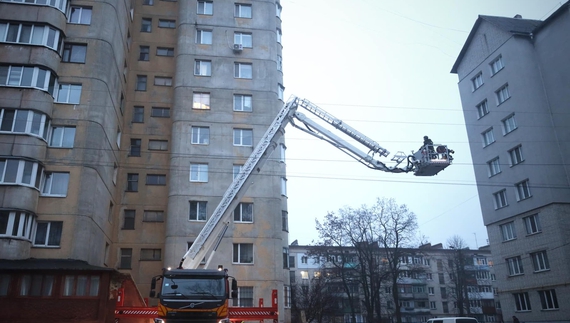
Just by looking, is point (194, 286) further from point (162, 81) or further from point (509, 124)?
point (509, 124)

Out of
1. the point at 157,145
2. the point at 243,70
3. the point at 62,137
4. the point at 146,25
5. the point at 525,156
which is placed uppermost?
the point at 146,25

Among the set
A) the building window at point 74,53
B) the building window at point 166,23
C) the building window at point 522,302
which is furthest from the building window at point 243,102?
the building window at point 522,302

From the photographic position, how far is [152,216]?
1394 inches

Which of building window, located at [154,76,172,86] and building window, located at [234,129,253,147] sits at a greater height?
building window, located at [154,76,172,86]

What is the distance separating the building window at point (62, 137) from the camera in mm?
29156

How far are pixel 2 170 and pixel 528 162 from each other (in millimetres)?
38527

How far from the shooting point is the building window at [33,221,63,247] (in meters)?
26.8

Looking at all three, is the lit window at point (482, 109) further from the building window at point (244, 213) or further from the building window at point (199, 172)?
the building window at point (199, 172)

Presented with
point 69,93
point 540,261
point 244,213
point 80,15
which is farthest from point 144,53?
point 540,261

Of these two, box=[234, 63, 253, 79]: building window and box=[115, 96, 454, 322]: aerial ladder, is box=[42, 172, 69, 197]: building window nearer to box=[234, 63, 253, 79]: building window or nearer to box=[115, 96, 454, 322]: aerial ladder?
box=[115, 96, 454, 322]: aerial ladder

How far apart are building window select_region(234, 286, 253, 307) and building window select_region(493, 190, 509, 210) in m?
24.0

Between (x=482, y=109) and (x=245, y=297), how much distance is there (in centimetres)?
2915

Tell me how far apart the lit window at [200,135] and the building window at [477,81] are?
89.7 feet

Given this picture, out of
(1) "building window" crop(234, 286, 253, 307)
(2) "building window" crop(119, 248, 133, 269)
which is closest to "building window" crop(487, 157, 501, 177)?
(1) "building window" crop(234, 286, 253, 307)
